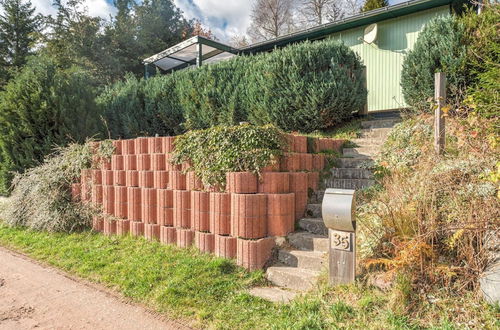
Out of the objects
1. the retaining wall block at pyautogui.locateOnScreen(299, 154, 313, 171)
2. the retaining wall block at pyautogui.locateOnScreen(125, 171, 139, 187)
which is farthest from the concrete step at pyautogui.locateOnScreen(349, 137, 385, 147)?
the retaining wall block at pyautogui.locateOnScreen(125, 171, 139, 187)

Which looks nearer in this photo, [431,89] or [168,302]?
[168,302]

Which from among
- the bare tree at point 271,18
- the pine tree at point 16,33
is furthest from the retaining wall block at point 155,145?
the bare tree at point 271,18

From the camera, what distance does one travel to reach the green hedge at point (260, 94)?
686 centimetres

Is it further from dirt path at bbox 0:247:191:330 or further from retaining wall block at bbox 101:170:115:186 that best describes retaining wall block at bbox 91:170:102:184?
dirt path at bbox 0:247:191:330

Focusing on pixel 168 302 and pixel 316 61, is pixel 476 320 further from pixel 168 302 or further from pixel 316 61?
pixel 316 61

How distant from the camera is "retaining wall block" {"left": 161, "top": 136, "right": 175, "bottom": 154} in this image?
15.6 feet

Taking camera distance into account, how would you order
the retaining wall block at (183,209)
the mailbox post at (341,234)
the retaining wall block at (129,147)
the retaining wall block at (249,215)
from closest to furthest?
the mailbox post at (341,234) < the retaining wall block at (249,215) < the retaining wall block at (183,209) < the retaining wall block at (129,147)

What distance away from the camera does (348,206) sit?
274 cm

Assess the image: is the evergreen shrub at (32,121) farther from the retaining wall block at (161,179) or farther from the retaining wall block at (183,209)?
the retaining wall block at (183,209)

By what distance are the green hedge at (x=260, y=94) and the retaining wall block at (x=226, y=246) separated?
3.91m

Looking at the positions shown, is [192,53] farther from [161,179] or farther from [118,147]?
[161,179]

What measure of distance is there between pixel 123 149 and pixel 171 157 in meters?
1.38

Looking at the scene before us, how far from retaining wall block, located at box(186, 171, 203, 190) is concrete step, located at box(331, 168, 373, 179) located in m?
2.09

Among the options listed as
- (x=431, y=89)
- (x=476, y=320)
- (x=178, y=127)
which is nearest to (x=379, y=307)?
(x=476, y=320)
